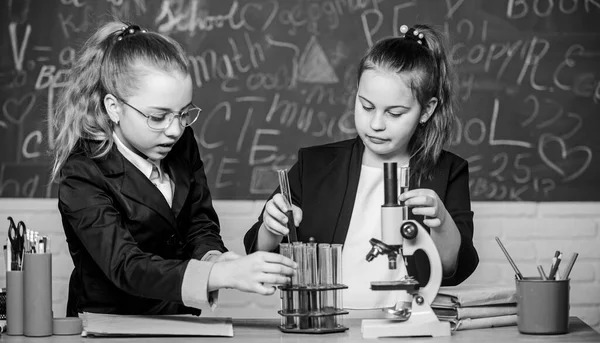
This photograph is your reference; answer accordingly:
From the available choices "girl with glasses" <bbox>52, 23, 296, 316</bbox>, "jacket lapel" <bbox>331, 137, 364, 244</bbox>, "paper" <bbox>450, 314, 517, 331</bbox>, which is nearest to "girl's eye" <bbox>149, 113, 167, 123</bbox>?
"girl with glasses" <bbox>52, 23, 296, 316</bbox>

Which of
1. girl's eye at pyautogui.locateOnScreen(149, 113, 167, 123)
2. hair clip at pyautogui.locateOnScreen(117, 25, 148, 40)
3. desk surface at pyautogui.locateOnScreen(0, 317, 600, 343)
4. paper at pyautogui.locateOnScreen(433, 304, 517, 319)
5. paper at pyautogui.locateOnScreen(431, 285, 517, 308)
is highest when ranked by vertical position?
hair clip at pyautogui.locateOnScreen(117, 25, 148, 40)

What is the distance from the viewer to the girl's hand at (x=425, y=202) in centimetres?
166

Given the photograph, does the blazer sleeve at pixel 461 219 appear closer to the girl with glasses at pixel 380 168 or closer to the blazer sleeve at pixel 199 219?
the girl with glasses at pixel 380 168

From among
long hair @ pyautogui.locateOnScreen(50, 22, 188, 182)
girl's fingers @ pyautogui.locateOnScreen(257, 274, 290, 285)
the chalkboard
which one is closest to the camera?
girl's fingers @ pyautogui.locateOnScreen(257, 274, 290, 285)

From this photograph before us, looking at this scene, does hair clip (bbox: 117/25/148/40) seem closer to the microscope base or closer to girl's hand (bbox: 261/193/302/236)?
girl's hand (bbox: 261/193/302/236)

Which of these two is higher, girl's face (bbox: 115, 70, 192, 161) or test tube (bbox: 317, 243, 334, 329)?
girl's face (bbox: 115, 70, 192, 161)

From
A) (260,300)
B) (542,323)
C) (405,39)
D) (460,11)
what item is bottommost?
(260,300)

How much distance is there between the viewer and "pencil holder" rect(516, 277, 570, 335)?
5.34ft

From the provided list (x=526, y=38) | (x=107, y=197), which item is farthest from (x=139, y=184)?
(x=526, y=38)

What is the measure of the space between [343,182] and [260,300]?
133 cm

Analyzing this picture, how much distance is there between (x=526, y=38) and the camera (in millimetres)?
3320

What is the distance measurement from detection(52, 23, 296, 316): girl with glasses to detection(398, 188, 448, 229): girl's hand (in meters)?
0.35

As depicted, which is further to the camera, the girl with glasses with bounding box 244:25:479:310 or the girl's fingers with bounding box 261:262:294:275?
the girl with glasses with bounding box 244:25:479:310

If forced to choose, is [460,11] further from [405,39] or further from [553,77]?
[405,39]
